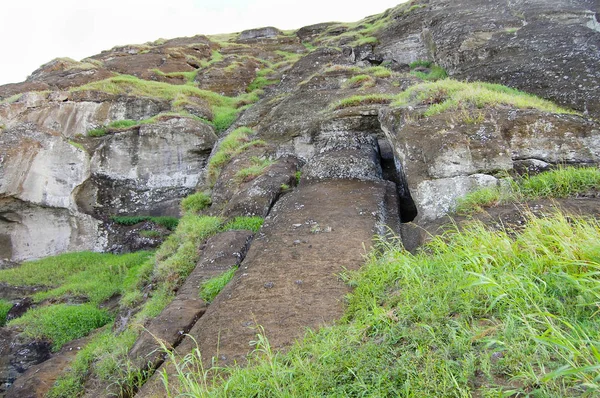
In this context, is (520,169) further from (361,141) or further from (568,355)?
(568,355)

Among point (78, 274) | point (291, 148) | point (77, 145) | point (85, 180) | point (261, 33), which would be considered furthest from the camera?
point (261, 33)

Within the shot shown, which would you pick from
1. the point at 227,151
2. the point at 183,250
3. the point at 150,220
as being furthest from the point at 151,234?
the point at 183,250

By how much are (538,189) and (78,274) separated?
36.8 ft

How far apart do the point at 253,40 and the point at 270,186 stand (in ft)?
86.5

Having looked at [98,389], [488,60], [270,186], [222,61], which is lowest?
[98,389]

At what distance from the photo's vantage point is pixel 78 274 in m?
11.3

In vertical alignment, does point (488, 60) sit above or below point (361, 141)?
above

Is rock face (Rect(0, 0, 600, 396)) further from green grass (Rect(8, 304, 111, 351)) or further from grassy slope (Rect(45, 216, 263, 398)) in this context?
green grass (Rect(8, 304, 111, 351))

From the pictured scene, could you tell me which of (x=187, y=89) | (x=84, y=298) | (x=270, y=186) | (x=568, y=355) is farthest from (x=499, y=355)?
(x=187, y=89)

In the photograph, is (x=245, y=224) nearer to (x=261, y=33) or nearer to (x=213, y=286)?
(x=213, y=286)

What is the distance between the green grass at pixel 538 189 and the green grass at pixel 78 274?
856 cm

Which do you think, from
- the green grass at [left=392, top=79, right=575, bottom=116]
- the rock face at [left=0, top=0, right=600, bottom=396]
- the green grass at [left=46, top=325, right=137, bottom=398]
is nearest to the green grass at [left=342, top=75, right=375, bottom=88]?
the rock face at [left=0, top=0, right=600, bottom=396]

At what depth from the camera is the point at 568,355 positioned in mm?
2125

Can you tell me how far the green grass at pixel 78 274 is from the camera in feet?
33.6
